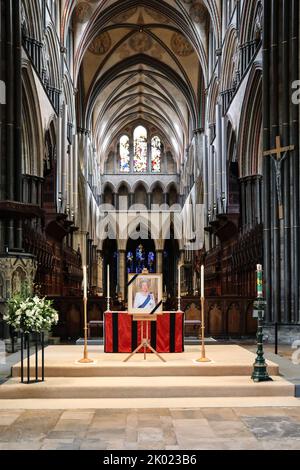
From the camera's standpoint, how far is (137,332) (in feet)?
32.6

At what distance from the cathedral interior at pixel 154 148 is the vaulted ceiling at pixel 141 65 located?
9cm

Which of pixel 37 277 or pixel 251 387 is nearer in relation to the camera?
pixel 251 387

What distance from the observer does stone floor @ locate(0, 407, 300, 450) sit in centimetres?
506

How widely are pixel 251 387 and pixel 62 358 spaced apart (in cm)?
311

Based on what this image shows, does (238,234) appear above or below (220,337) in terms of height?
above

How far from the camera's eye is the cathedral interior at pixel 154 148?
14461 mm

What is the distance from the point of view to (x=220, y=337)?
16562 mm

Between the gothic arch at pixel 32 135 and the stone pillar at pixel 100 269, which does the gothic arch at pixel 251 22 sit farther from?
the stone pillar at pixel 100 269

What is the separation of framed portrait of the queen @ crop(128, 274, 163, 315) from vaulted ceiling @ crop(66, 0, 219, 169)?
21430 millimetres

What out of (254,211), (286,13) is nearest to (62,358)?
(286,13)

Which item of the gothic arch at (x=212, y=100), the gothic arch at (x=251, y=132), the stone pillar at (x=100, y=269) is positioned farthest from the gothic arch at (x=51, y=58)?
the stone pillar at (x=100, y=269)

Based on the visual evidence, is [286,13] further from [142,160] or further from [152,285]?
[142,160]

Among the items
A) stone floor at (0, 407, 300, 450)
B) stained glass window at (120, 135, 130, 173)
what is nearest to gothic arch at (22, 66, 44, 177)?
stone floor at (0, 407, 300, 450)

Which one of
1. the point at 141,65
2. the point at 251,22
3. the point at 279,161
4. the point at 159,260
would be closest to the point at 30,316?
the point at 279,161
